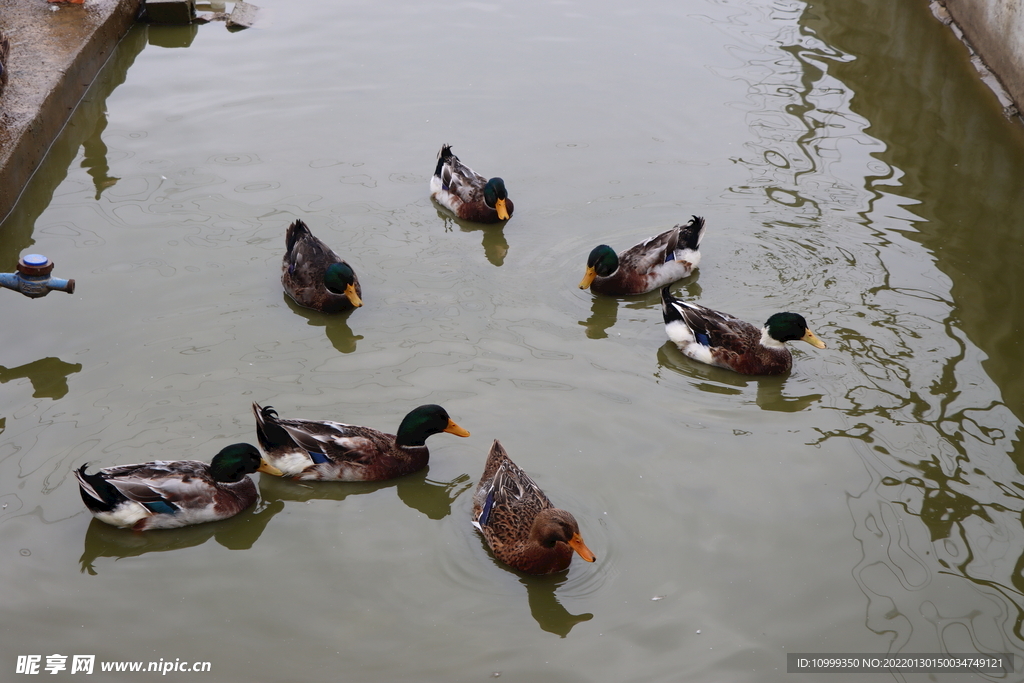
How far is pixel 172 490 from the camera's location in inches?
235

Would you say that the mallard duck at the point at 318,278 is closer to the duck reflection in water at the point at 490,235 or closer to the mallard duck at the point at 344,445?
the duck reflection in water at the point at 490,235

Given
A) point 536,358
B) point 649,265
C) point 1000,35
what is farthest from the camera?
point 1000,35

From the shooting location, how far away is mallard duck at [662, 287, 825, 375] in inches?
293

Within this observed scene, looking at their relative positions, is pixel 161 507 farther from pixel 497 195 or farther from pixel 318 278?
pixel 497 195

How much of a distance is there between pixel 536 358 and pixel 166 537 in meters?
3.24

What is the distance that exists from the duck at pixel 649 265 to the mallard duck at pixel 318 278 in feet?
7.20

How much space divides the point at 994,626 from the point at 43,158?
34.7 feet

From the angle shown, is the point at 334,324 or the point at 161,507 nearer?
the point at 161,507

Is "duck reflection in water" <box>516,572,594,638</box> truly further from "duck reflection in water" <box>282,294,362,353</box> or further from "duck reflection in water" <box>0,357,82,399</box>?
"duck reflection in water" <box>0,357,82,399</box>

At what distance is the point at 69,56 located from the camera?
38.0 feet

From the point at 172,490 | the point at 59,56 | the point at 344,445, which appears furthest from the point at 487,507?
the point at 59,56

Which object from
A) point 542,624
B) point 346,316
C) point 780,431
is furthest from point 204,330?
point 780,431

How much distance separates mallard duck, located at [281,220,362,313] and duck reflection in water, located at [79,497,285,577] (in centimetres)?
249

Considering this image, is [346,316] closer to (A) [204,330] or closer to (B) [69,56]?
(A) [204,330]
